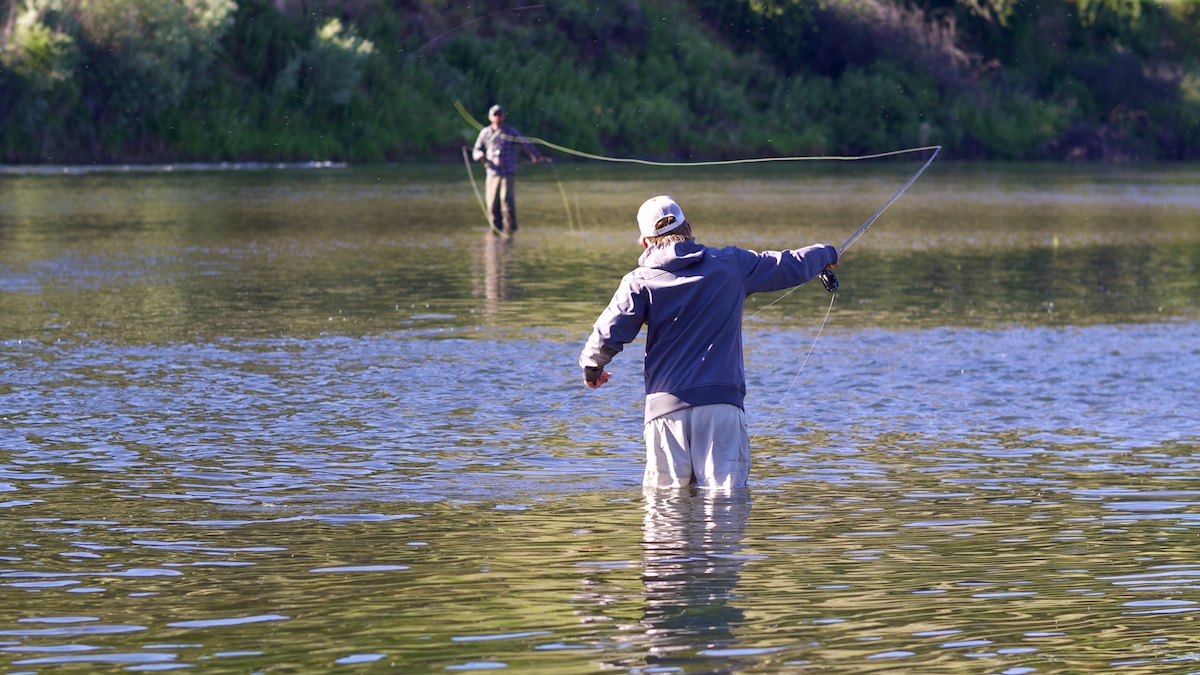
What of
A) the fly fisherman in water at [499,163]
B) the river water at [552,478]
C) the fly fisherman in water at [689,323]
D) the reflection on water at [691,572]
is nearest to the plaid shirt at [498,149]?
the fly fisherman in water at [499,163]

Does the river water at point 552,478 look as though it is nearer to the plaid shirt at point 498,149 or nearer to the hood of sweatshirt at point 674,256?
the hood of sweatshirt at point 674,256

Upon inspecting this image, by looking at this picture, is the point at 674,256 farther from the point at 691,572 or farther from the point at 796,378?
the point at 796,378

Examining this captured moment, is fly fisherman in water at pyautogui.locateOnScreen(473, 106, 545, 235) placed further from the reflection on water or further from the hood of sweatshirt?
the hood of sweatshirt

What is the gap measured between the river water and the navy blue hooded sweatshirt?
57 centimetres

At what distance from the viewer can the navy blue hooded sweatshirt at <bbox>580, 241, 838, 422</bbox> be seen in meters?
7.36

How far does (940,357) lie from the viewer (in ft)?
43.2

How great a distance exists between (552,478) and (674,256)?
1.71 metres

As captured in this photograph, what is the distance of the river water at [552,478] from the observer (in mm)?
5730

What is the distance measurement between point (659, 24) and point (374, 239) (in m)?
37.9

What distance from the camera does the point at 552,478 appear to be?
8664mm

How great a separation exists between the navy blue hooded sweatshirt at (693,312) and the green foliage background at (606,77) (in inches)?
1265

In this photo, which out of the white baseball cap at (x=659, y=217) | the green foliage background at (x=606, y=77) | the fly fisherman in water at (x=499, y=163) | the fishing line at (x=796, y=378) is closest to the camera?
the white baseball cap at (x=659, y=217)

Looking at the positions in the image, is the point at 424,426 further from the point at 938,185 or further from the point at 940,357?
the point at 938,185

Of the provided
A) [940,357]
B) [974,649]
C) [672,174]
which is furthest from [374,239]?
[672,174]
